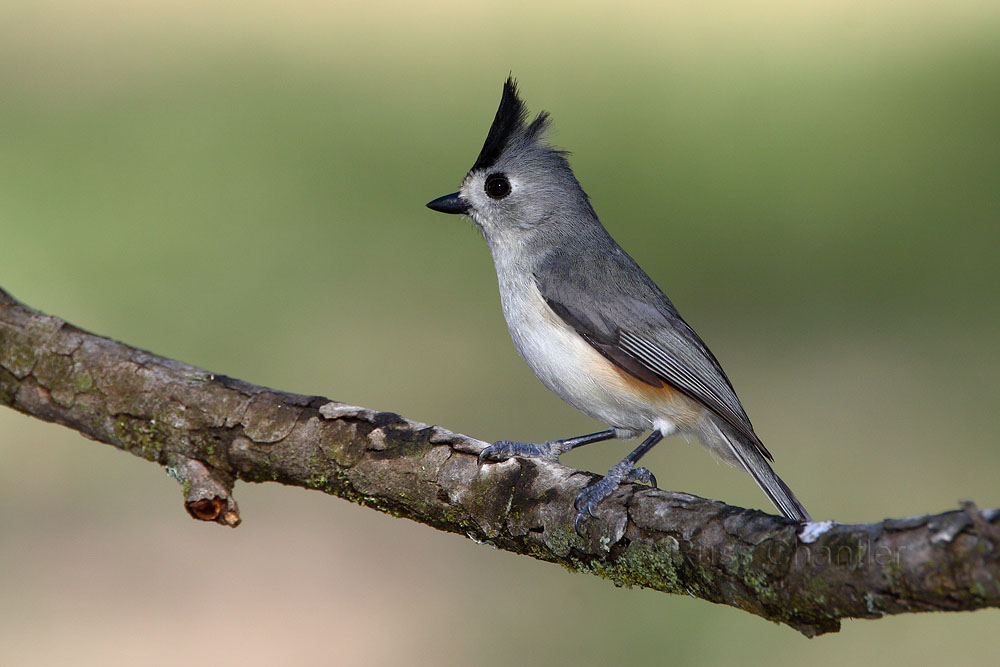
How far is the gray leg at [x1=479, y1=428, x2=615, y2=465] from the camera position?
10.2 feet

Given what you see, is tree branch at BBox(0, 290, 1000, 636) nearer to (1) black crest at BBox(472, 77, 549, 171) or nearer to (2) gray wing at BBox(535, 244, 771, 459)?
(2) gray wing at BBox(535, 244, 771, 459)

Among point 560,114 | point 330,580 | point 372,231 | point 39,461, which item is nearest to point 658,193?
point 560,114

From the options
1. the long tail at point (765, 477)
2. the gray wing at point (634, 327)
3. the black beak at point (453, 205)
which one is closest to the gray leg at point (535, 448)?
the gray wing at point (634, 327)

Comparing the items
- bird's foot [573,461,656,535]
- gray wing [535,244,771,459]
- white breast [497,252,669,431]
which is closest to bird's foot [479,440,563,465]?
white breast [497,252,669,431]

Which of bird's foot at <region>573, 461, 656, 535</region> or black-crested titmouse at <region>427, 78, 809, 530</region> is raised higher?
black-crested titmouse at <region>427, 78, 809, 530</region>

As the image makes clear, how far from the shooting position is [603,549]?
8.96ft

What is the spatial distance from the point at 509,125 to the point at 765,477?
6.45 feet

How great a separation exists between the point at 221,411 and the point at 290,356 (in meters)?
3.69

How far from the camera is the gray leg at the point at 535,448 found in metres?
3.10

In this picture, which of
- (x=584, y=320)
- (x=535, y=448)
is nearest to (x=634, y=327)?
(x=584, y=320)

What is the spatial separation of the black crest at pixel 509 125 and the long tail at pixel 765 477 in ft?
5.43

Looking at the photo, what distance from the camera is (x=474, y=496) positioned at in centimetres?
301

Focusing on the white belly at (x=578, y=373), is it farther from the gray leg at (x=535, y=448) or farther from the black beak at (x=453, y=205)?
the black beak at (x=453, y=205)

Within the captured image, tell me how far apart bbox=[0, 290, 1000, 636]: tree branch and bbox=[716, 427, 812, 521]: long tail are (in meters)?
1.11
